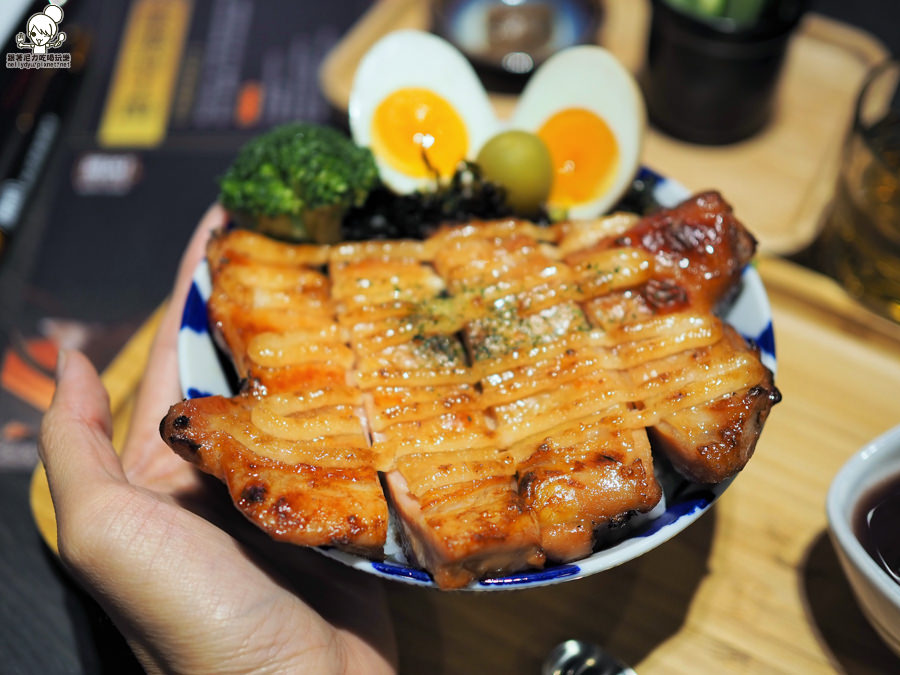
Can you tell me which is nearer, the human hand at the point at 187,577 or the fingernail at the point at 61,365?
the human hand at the point at 187,577

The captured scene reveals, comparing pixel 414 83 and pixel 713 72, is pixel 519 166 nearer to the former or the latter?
pixel 414 83

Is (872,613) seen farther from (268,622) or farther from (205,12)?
(205,12)

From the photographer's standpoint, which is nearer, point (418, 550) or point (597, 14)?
point (418, 550)

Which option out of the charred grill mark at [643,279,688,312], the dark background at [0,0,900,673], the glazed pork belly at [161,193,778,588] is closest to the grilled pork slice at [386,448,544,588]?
the glazed pork belly at [161,193,778,588]

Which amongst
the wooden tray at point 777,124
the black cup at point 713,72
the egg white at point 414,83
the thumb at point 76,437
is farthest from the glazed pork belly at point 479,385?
the black cup at point 713,72

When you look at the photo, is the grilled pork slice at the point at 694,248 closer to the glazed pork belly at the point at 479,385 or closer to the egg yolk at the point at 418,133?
the glazed pork belly at the point at 479,385

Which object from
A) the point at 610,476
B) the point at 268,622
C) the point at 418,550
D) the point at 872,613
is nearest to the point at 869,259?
the point at 872,613

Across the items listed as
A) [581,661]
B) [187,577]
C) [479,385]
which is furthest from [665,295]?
[187,577]
